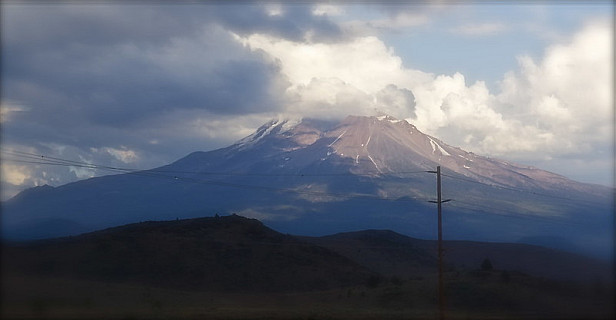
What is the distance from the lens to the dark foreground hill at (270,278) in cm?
4106

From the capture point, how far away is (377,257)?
140875 mm

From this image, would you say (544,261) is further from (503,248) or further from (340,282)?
(503,248)

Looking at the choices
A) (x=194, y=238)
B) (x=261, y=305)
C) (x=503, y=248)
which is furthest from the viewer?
(x=503, y=248)

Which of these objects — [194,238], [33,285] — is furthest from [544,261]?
[33,285]

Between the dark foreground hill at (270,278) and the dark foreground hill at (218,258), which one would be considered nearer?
the dark foreground hill at (270,278)

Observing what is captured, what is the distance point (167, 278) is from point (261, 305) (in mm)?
28100

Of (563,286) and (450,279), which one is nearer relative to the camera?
(563,286)

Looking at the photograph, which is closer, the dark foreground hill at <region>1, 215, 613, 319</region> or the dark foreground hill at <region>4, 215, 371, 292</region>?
the dark foreground hill at <region>1, 215, 613, 319</region>

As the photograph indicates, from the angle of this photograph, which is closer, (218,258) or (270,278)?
(270,278)

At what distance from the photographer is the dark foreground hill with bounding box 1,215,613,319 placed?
135 ft

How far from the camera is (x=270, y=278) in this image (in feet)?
354

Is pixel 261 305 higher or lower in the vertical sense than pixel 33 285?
lower

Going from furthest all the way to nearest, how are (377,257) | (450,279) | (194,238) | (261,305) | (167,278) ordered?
(377,257), (194,238), (167,278), (450,279), (261,305)

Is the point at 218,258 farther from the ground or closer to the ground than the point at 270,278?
farther from the ground
